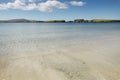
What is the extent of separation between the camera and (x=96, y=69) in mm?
6184

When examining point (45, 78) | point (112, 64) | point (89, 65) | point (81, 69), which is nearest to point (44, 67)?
point (45, 78)

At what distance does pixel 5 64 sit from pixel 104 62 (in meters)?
5.04

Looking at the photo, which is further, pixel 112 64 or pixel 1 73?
pixel 112 64

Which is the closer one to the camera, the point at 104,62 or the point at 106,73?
the point at 106,73

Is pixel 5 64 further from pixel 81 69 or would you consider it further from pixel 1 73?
pixel 81 69

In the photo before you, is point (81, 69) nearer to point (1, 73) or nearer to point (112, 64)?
point (112, 64)

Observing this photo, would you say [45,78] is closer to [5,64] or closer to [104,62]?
[5,64]

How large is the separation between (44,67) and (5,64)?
81.9 inches

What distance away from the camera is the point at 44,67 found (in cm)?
649

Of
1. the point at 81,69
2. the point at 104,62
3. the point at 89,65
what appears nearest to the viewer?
the point at 81,69

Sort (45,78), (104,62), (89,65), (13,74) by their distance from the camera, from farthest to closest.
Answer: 1. (104,62)
2. (89,65)
3. (13,74)
4. (45,78)

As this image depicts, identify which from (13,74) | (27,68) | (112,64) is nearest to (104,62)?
(112,64)

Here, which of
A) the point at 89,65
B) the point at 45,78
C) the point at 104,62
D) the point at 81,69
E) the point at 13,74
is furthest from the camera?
the point at 104,62

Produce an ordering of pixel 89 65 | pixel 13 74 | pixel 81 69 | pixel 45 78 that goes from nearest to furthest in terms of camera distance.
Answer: pixel 45 78 < pixel 13 74 < pixel 81 69 < pixel 89 65
